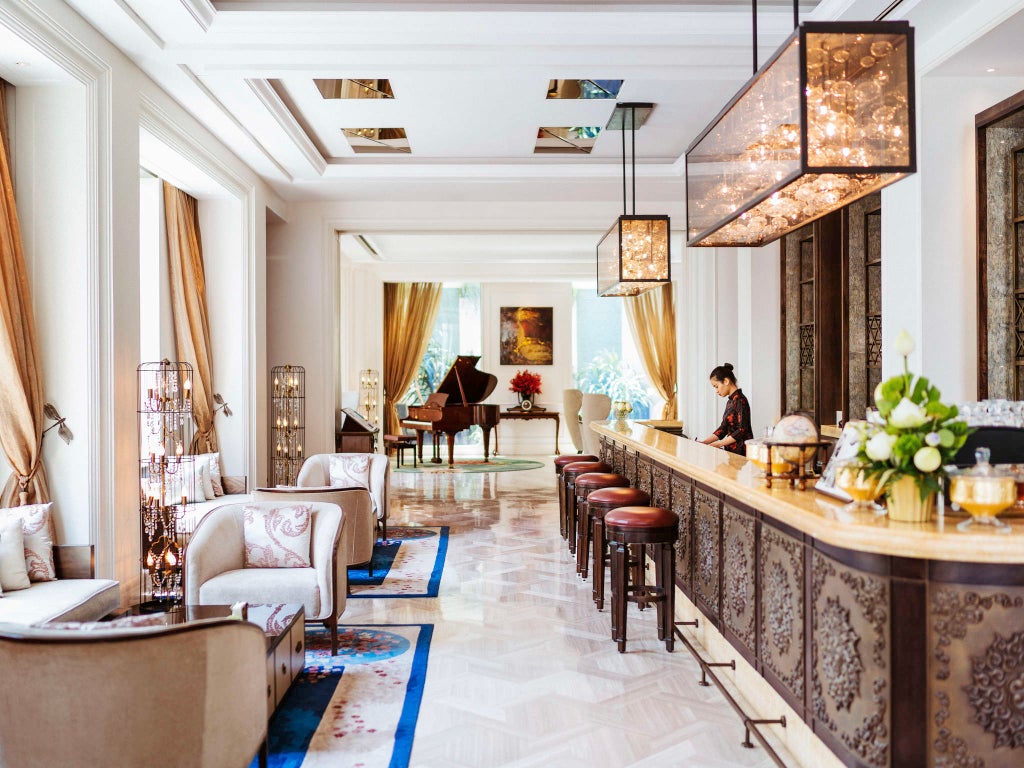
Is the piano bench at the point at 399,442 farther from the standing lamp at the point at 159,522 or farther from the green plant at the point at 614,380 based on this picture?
the standing lamp at the point at 159,522

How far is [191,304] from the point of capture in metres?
7.04

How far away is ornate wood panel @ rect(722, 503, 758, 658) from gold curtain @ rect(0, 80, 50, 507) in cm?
361

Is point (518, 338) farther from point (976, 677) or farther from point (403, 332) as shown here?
point (976, 677)

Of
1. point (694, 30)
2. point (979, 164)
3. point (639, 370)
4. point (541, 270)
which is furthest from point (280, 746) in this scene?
point (639, 370)

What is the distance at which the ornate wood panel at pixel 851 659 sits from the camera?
238cm

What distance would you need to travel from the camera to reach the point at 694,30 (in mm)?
4824

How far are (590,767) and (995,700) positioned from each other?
4.64 feet

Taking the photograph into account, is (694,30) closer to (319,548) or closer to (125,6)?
(125,6)

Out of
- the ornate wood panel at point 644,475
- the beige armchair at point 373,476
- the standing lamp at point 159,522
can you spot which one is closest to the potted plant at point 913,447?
the ornate wood panel at point 644,475

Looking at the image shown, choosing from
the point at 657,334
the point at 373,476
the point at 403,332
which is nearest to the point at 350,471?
the point at 373,476

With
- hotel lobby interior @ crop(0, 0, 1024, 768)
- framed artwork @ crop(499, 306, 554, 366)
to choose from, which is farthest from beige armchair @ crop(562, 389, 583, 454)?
hotel lobby interior @ crop(0, 0, 1024, 768)

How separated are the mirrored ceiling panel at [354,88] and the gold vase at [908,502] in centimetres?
479

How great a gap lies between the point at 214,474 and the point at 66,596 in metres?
3.20

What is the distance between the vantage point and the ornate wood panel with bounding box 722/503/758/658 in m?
3.43
